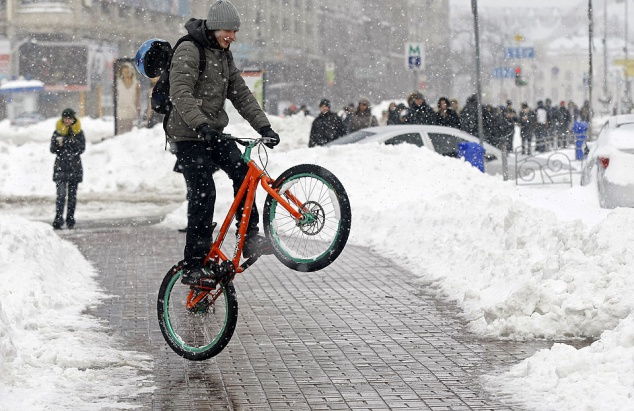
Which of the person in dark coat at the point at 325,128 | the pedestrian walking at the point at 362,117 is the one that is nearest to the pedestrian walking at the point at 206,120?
the person in dark coat at the point at 325,128

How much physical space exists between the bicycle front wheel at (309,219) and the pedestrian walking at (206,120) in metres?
0.13

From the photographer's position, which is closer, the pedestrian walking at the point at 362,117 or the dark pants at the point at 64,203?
the dark pants at the point at 64,203

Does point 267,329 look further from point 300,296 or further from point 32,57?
point 32,57

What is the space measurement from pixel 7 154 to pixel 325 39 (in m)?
60.6

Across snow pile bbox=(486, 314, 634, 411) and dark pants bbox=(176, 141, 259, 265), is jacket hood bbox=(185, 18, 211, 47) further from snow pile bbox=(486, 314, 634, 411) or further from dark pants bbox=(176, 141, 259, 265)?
snow pile bbox=(486, 314, 634, 411)

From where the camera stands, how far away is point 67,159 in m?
18.2

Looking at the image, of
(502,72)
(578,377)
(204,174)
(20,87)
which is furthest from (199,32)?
(20,87)

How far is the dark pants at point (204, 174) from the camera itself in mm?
7289

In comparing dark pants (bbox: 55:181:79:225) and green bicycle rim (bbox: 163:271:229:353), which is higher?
dark pants (bbox: 55:181:79:225)

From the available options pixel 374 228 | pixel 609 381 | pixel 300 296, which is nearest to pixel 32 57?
pixel 374 228

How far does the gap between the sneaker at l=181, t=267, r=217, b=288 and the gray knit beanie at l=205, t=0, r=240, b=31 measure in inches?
57.5

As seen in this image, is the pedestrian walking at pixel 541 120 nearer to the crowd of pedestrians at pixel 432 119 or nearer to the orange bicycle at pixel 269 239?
the crowd of pedestrians at pixel 432 119

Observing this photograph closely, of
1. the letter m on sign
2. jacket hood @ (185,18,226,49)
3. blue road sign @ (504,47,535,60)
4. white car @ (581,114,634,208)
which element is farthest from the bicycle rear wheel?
blue road sign @ (504,47,535,60)

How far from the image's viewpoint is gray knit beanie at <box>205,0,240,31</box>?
701cm
